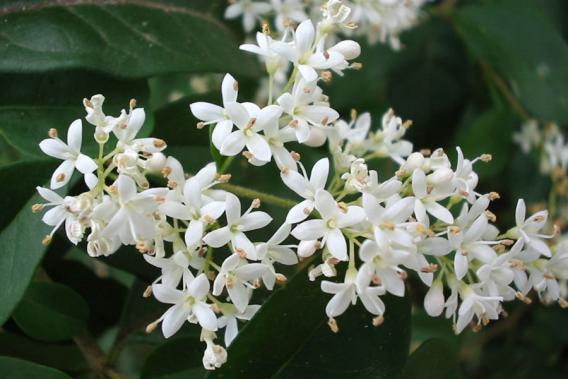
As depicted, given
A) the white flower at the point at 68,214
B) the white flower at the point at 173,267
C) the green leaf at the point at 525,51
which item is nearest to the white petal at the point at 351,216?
the white flower at the point at 173,267

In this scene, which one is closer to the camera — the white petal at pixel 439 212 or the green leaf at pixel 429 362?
the white petal at pixel 439 212

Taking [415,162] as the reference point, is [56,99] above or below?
below

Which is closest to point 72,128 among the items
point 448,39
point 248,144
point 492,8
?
point 248,144

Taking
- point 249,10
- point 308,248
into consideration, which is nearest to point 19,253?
point 308,248

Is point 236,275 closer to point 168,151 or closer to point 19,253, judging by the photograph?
point 19,253

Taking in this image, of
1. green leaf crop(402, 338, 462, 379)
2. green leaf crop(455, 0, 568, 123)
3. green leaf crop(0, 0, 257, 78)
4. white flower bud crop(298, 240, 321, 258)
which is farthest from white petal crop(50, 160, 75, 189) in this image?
green leaf crop(455, 0, 568, 123)

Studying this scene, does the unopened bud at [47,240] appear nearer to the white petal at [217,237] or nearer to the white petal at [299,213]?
the white petal at [217,237]
